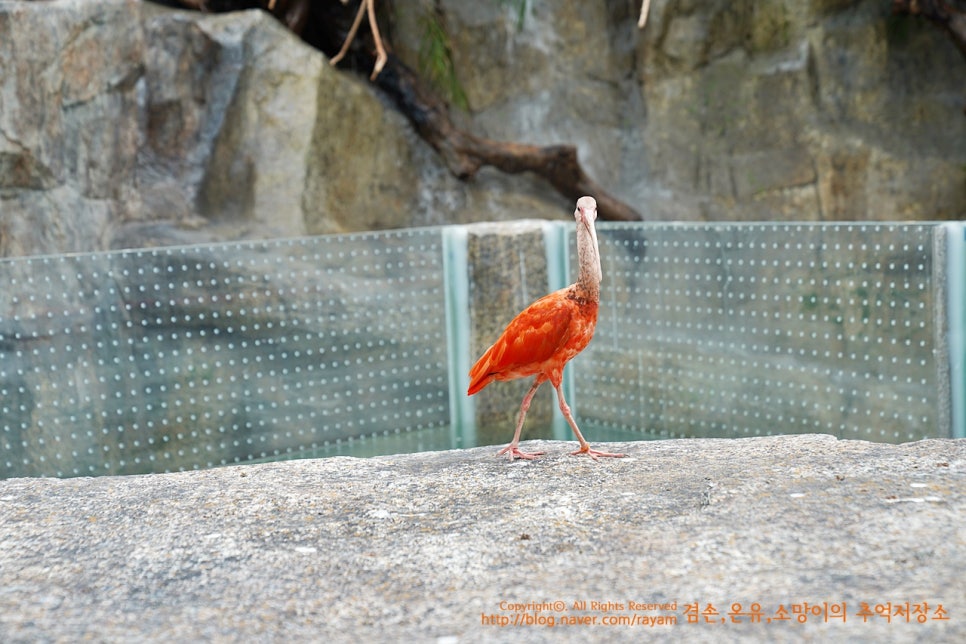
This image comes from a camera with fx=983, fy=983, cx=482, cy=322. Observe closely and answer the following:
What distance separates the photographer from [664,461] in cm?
318

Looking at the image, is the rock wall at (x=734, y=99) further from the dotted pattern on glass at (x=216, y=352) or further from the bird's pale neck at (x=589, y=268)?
the bird's pale neck at (x=589, y=268)

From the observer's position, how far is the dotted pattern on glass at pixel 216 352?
4.34m

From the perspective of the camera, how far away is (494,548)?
7.97ft

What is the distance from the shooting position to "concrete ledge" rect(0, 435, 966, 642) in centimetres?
204

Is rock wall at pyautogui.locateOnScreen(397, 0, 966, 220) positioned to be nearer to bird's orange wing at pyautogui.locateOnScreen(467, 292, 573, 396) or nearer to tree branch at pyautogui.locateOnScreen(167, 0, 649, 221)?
tree branch at pyautogui.locateOnScreen(167, 0, 649, 221)

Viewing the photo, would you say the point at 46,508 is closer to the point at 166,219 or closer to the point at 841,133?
the point at 166,219

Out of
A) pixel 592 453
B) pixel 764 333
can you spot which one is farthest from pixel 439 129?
pixel 592 453

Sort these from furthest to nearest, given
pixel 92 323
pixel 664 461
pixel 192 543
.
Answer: pixel 92 323, pixel 664 461, pixel 192 543

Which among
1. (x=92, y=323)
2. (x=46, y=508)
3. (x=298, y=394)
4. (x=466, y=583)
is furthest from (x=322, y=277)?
(x=466, y=583)

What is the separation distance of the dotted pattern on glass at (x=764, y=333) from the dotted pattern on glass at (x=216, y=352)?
3.23 feet

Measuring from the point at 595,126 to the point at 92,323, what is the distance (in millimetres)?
4510

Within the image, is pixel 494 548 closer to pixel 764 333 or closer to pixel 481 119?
pixel 764 333

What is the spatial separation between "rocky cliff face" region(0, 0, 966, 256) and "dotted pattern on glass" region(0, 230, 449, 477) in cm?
148

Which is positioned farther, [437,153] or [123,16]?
[437,153]
